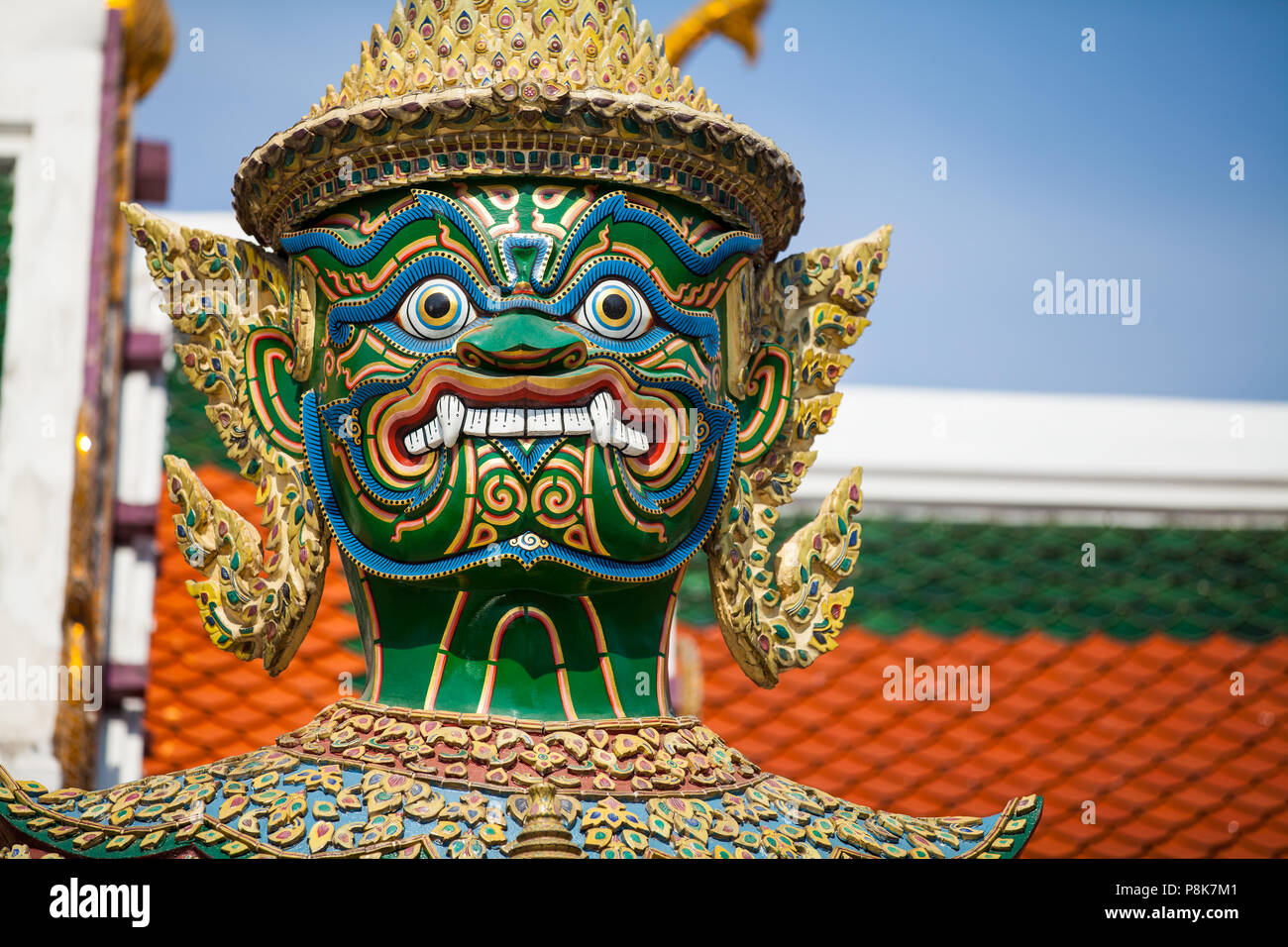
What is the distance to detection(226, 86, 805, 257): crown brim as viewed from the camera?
3893mm

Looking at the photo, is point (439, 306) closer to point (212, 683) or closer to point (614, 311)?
point (614, 311)

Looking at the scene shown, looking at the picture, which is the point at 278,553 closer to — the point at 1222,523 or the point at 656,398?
the point at 656,398

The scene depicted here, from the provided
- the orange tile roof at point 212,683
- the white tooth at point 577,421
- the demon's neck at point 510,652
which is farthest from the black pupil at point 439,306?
the orange tile roof at point 212,683

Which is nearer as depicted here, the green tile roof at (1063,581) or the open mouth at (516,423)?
the open mouth at (516,423)

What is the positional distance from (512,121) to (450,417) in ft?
2.29

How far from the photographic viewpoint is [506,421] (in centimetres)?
383

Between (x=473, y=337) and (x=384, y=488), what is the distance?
42 centimetres

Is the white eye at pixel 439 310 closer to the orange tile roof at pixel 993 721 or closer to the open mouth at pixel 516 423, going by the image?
the open mouth at pixel 516 423

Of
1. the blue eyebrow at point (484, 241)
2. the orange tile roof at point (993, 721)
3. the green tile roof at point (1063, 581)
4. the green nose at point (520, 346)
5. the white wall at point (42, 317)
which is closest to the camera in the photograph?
the green nose at point (520, 346)

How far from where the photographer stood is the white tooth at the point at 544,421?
12.6 feet

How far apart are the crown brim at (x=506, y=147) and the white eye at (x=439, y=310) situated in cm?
26

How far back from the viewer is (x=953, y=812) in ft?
23.7

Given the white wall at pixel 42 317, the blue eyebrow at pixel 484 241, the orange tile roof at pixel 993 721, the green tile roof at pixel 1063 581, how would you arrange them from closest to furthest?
1. the blue eyebrow at pixel 484 241
2. the white wall at pixel 42 317
3. the orange tile roof at pixel 993 721
4. the green tile roof at pixel 1063 581
